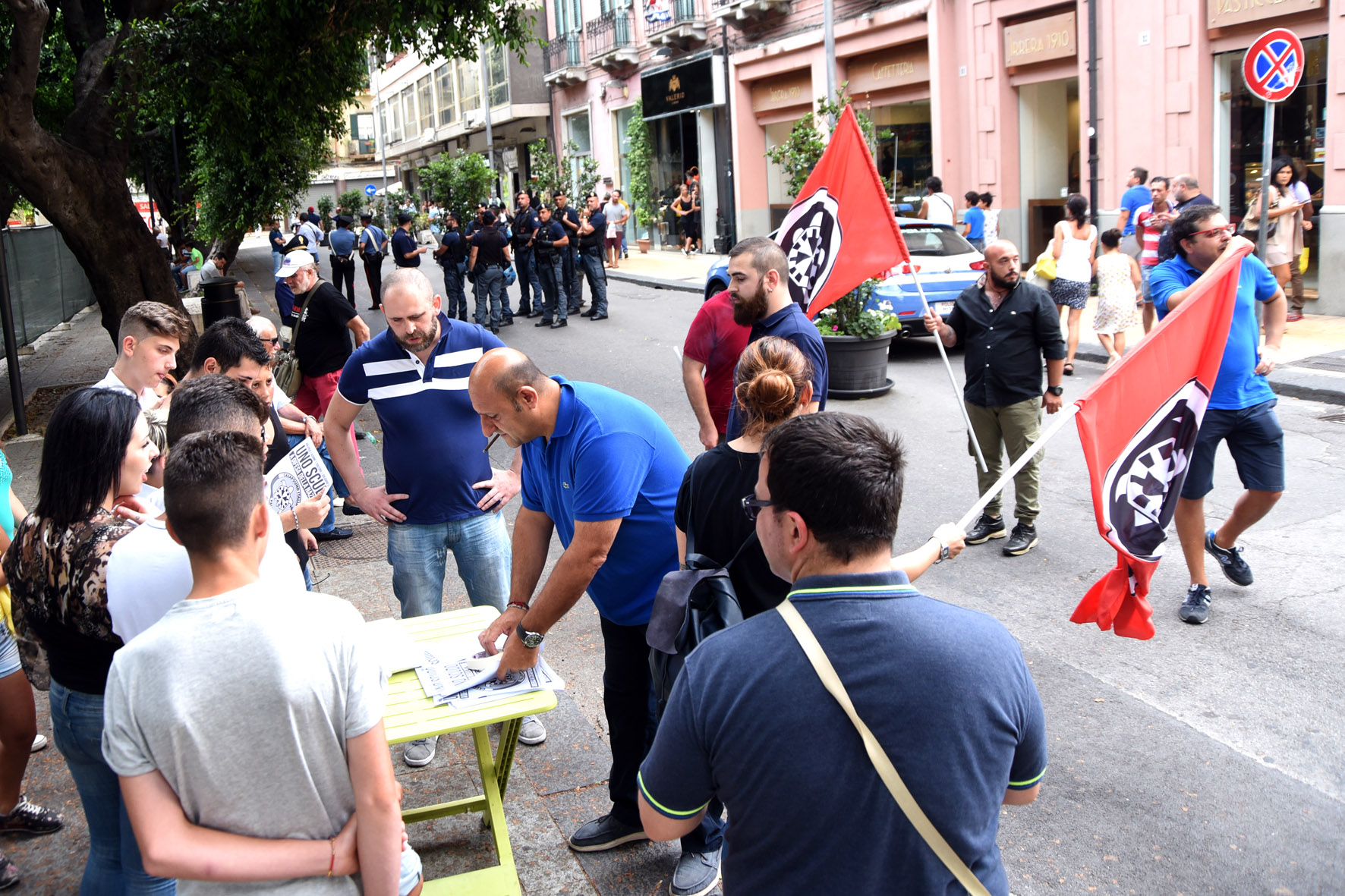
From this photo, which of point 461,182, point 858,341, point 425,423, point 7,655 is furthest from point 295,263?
point 461,182

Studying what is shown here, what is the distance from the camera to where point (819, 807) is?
1815mm

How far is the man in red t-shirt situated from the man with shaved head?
8.07 feet

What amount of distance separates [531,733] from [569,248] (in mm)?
13931

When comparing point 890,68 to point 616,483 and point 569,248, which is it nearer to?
point 569,248

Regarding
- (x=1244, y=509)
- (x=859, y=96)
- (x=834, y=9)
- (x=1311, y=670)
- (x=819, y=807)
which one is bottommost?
(x=1311, y=670)

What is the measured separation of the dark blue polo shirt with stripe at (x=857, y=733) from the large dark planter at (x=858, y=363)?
8929 mm

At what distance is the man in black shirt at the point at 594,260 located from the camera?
17.8 meters

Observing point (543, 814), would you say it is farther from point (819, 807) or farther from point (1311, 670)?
point (1311, 670)

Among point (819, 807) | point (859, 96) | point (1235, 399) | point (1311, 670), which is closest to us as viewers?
point (819, 807)

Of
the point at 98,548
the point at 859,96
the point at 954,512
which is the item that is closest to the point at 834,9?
the point at 859,96

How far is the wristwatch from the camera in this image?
10.3 ft

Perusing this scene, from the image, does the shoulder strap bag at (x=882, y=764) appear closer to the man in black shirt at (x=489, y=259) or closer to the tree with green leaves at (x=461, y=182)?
the man in black shirt at (x=489, y=259)

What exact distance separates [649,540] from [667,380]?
30.0 feet

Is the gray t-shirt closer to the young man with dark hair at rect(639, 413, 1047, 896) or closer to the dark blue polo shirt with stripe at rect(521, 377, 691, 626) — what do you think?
the young man with dark hair at rect(639, 413, 1047, 896)
